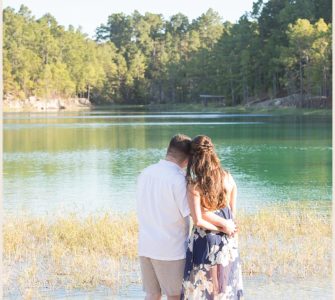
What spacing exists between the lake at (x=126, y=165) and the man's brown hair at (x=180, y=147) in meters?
9.20

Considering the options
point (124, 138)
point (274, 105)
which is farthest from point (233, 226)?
point (274, 105)

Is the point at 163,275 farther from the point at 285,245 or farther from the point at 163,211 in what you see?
the point at 285,245

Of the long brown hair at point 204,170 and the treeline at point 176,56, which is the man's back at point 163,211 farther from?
the treeline at point 176,56

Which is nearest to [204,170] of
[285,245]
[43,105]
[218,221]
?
[218,221]

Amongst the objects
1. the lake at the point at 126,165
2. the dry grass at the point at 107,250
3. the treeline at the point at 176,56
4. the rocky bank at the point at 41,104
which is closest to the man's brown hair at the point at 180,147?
the dry grass at the point at 107,250

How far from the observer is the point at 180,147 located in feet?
13.9

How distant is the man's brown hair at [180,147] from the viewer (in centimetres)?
423

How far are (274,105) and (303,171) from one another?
157 feet

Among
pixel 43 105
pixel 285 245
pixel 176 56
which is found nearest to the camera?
pixel 285 245

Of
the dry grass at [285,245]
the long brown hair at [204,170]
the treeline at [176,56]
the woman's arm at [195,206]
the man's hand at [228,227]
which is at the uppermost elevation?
the treeline at [176,56]

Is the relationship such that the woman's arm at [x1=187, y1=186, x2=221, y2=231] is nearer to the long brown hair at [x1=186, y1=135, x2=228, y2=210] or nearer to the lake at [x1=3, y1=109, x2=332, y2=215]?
the long brown hair at [x1=186, y1=135, x2=228, y2=210]

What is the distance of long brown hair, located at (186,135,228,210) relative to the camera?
4.21m

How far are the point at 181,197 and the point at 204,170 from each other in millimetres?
202

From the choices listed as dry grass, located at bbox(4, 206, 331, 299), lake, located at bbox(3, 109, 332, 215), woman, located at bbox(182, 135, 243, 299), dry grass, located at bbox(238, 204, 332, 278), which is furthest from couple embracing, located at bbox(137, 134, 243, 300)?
lake, located at bbox(3, 109, 332, 215)
